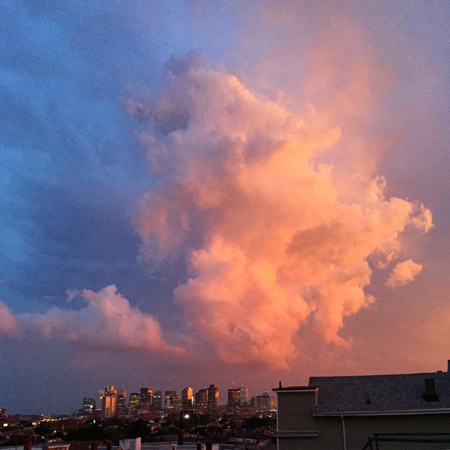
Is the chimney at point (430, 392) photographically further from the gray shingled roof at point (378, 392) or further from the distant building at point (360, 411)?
the gray shingled roof at point (378, 392)

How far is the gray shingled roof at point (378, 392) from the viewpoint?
31.4 meters

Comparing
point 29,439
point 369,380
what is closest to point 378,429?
point 369,380

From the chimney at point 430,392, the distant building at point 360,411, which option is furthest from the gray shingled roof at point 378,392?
the chimney at point 430,392

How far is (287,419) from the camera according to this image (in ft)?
109

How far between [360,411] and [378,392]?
276 centimetres

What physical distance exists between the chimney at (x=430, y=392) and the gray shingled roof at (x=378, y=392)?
0.85ft

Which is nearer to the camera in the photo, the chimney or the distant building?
the distant building

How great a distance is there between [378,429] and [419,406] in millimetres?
2989

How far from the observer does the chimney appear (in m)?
31.4

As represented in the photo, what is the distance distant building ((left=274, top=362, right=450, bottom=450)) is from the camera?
30.8 m

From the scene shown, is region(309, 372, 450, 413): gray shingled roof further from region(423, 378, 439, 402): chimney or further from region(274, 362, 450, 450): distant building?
region(423, 378, 439, 402): chimney

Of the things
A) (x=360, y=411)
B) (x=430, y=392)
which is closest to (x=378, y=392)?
(x=360, y=411)

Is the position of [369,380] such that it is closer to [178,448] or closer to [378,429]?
[378,429]

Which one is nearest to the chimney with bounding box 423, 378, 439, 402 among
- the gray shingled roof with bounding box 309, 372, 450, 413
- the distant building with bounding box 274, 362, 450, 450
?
the distant building with bounding box 274, 362, 450, 450
